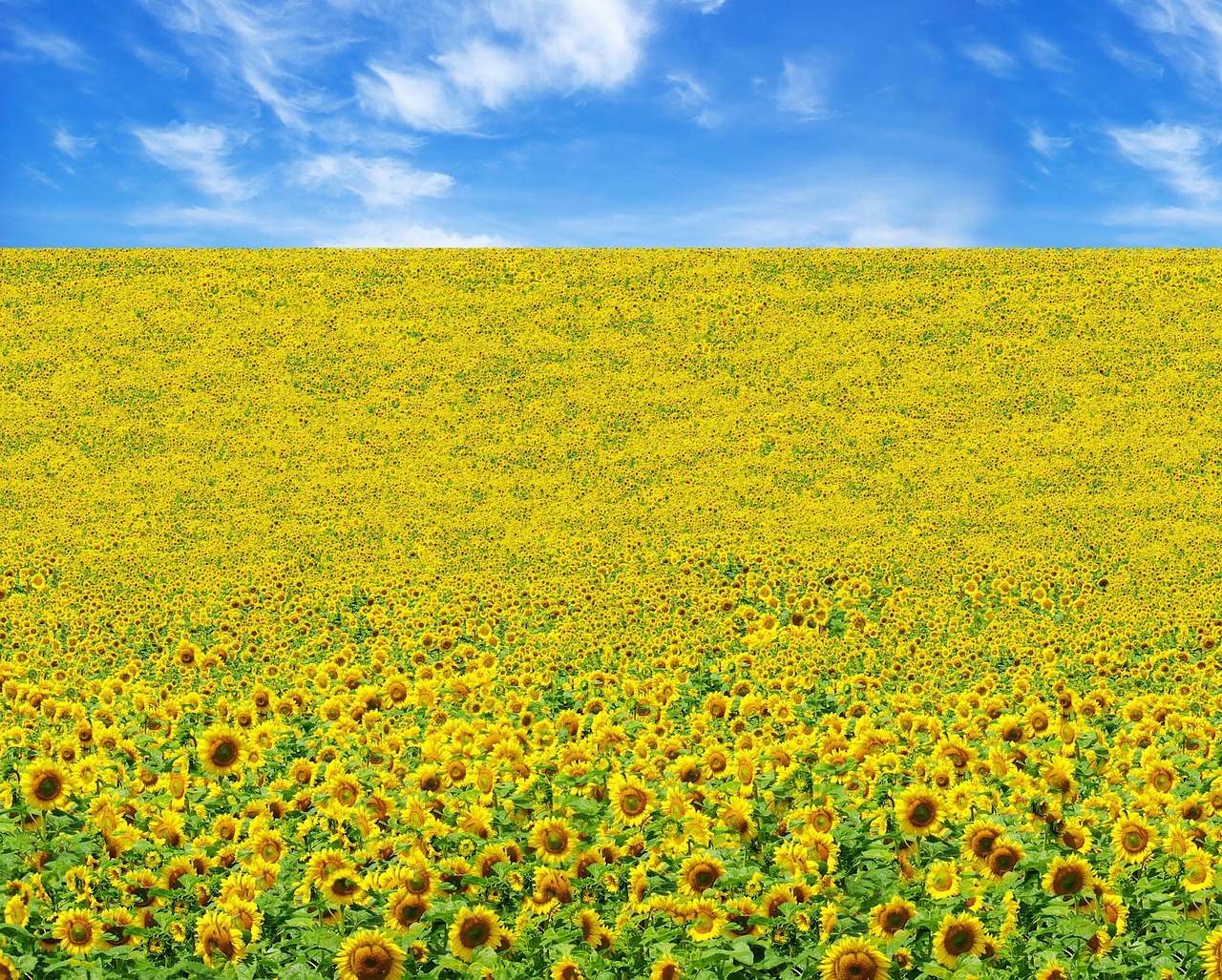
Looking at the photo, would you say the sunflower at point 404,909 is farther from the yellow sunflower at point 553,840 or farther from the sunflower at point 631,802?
the sunflower at point 631,802

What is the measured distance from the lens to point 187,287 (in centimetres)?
3412

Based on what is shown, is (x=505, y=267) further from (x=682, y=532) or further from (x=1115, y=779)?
(x=1115, y=779)

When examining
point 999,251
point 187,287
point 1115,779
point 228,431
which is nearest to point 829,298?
point 999,251

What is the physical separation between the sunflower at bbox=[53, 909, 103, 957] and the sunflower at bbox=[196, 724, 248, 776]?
150cm

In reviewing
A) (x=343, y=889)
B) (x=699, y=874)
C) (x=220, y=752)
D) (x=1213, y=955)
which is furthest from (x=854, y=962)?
(x=220, y=752)

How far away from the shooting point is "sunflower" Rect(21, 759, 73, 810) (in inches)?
230

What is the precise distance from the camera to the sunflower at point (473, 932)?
457 centimetres

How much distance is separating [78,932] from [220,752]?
5.37 ft

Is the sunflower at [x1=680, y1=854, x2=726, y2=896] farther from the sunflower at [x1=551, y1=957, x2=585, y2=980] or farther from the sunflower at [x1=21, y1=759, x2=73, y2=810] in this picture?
the sunflower at [x1=21, y1=759, x2=73, y2=810]

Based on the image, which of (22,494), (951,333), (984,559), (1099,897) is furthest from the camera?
(951,333)

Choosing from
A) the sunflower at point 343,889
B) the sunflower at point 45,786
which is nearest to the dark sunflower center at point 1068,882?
the sunflower at point 343,889

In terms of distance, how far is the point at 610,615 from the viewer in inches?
583

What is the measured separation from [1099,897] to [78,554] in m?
17.8

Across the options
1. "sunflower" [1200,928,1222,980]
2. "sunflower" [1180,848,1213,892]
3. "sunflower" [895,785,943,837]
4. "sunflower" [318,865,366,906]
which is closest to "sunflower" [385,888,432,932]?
"sunflower" [318,865,366,906]
